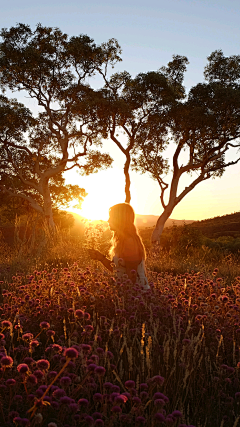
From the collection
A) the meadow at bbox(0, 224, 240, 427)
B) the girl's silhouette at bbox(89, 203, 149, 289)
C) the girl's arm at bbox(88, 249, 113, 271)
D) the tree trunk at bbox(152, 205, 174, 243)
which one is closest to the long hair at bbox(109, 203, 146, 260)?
the girl's silhouette at bbox(89, 203, 149, 289)

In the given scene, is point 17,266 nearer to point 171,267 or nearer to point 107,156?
point 171,267

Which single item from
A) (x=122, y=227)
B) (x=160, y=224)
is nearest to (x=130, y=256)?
(x=122, y=227)

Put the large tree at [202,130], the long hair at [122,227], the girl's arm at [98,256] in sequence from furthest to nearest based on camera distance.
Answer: the large tree at [202,130]
the long hair at [122,227]
the girl's arm at [98,256]

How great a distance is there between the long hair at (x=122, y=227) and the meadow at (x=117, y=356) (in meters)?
0.53

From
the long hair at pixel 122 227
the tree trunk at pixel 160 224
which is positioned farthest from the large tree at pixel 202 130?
the long hair at pixel 122 227

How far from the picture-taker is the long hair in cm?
504

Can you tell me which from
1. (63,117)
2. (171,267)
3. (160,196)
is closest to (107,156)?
(63,117)

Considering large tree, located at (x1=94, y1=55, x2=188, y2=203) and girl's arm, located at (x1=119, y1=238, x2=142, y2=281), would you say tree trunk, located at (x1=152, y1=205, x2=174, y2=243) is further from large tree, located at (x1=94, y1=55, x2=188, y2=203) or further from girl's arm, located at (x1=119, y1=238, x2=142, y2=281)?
girl's arm, located at (x1=119, y1=238, x2=142, y2=281)

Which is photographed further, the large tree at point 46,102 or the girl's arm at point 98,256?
the large tree at point 46,102

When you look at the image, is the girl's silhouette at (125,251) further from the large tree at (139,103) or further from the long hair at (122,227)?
the large tree at (139,103)

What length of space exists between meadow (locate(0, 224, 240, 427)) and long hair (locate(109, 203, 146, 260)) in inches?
20.8

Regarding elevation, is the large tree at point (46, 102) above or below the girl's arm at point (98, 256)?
above

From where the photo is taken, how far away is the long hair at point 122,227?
198 inches

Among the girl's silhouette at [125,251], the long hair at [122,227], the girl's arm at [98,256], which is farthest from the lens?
the long hair at [122,227]
